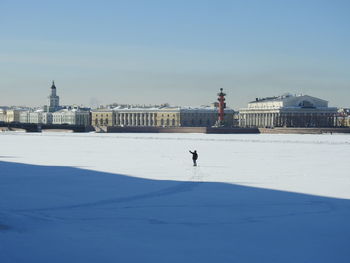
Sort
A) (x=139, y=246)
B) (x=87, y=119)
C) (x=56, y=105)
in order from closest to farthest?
1. (x=139, y=246)
2. (x=87, y=119)
3. (x=56, y=105)

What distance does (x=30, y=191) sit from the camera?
13352 mm

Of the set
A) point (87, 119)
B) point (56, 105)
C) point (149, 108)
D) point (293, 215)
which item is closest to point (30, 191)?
point (293, 215)

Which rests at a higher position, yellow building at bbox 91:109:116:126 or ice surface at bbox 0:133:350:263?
yellow building at bbox 91:109:116:126

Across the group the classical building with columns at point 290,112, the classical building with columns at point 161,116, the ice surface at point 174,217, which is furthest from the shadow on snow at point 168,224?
the classical building with columns at point 161,116

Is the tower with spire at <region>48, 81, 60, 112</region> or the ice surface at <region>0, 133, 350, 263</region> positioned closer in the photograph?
the ice surface at <region>0, 133, 350, 263</region>

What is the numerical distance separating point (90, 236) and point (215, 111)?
376ft

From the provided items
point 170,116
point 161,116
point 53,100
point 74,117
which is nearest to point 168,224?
point 170,116

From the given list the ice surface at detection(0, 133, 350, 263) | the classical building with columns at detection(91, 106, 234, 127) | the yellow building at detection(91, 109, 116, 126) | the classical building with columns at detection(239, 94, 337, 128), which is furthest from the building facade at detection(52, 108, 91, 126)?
the ice surface at detection(0, 133, 350, 263)

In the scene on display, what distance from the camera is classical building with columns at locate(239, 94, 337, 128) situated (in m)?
113

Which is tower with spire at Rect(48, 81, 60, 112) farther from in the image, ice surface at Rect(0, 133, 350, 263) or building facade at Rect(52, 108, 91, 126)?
ice surface at Rect(0, 133, 350, 263)

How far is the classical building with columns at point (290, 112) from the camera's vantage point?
11275cm

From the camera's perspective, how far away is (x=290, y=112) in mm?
113125

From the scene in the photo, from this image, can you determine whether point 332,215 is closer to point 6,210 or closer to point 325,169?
point 6,210

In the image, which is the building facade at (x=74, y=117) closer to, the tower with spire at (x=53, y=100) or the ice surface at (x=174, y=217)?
the tower with spire at (x=53, y=100)
